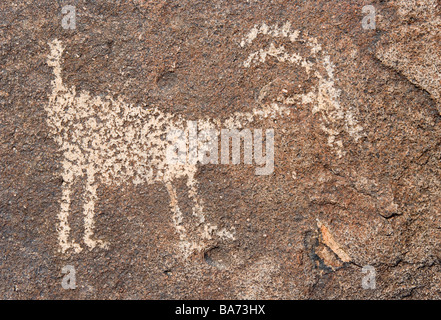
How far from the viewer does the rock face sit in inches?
41.9

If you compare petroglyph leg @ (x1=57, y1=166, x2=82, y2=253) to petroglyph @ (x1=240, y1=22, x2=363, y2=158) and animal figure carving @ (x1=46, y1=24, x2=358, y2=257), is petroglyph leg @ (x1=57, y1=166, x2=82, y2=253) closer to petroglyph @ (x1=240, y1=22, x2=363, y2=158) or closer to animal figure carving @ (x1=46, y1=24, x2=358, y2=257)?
animal figure carving @ (x1=46, y1=24, x2=358, y2=257)

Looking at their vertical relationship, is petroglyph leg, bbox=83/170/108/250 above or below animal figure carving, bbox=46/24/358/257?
below

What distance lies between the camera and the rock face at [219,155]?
1064 mm

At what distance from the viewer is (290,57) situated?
1078 mm

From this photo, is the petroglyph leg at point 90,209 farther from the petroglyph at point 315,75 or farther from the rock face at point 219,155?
the petroglyph at point 315,75

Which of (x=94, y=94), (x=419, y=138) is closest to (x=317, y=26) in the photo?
(x=419, y=138)

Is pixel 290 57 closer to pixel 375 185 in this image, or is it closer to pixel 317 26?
pixel 317 26

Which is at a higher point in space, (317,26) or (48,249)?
(317,26)

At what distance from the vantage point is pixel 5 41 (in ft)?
→ 3.63

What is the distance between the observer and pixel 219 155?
110 cm

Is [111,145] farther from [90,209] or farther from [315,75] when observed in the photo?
[315,75]

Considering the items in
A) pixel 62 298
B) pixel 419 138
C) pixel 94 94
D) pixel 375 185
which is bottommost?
pixel 62 298

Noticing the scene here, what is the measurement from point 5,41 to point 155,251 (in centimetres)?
71

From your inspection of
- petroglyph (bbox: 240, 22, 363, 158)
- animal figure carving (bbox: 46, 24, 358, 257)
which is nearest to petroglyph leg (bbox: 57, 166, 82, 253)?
animal figure carving (bbox: 46, 24, 358, 257)
